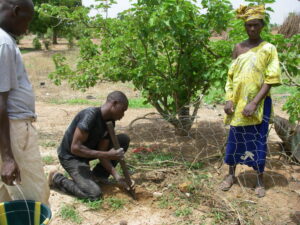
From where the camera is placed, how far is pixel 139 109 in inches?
285

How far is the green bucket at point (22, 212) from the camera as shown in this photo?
2.04 m

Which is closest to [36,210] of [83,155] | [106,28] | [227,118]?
[83,155]

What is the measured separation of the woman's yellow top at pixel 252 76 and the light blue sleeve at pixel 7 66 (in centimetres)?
207

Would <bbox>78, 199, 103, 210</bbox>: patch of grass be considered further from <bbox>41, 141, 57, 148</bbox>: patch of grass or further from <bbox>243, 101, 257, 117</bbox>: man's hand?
<bbox>41, 141, 57, 148</bbox>: patch of grass

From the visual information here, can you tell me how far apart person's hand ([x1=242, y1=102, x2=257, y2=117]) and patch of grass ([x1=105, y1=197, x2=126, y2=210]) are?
1.41 metres

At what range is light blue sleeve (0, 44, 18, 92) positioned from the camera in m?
1.77

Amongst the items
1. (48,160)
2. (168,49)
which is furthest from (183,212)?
(168,49)

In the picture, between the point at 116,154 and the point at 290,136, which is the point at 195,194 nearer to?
the point at 116,154

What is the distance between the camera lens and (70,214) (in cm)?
287

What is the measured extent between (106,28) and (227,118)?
2410 mm

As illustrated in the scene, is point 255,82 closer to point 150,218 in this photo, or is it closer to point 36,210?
point 150,218

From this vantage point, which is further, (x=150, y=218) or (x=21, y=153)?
(x=150, y=218)

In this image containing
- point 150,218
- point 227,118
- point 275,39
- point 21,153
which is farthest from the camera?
point 275,39

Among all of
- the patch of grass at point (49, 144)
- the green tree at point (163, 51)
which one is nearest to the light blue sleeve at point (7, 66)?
the green tree at point (163, 51)
